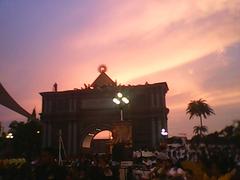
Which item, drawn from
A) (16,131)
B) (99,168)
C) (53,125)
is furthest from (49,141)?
(99,168)

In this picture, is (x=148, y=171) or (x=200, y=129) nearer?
(x=148, y=171)

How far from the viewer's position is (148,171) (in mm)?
17516

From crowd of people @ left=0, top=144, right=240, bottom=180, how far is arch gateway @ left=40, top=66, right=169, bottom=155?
76.7 ft

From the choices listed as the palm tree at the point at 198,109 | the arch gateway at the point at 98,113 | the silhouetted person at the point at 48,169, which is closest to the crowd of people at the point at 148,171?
the silhouetted person at the point at 48,169

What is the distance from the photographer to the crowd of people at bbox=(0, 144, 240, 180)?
5320mm

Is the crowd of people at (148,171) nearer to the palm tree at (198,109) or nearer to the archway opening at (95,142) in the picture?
the archway opening at (95,142)

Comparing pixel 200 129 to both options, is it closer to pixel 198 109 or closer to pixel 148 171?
pixel 198 109

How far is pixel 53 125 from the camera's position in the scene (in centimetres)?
5544

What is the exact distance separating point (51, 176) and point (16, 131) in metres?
57.9

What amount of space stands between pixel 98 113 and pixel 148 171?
1439 inches

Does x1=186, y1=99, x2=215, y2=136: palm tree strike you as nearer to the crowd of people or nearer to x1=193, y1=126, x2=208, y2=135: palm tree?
x1=193, y1=126, x2=208, y2=135: palm tree

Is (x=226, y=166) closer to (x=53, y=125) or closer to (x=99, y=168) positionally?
(x=99, y=168)

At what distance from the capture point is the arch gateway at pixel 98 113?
170 feet

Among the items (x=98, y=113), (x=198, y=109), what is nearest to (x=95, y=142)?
(x=98, y=113)
